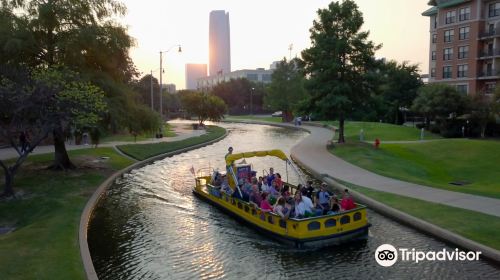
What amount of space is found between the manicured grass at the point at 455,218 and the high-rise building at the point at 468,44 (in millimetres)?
51173

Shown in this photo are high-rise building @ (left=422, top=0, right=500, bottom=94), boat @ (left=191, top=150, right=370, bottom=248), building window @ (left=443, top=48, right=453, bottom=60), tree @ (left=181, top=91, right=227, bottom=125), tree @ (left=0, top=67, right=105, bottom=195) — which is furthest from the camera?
tree @ (left=181, top=91, right=227, bottom=125)

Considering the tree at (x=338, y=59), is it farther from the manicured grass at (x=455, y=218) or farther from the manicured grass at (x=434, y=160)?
the manicured grass at (x=455, y=218)

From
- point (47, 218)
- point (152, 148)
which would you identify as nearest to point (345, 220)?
point (47, 218)

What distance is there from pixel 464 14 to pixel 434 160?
142 feet

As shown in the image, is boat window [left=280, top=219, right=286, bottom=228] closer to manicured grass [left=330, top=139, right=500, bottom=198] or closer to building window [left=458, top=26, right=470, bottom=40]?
manicured grass [left=330, top=139, right=500, bottom=198]

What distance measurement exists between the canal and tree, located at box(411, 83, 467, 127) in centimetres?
4090

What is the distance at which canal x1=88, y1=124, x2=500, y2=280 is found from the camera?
1438cm

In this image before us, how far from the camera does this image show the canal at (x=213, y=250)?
47.2 ft

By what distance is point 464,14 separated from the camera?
6862cm

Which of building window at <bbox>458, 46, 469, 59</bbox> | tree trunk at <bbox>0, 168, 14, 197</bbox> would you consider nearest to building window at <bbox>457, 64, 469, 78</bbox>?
building window at <bbox>458, 46, 469, 59</bbox>

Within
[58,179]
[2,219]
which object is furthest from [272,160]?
[2,219]

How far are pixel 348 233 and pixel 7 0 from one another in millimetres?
26119

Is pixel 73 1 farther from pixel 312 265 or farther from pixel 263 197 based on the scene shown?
pixel 312 265

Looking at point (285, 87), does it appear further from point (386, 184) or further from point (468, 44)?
point (386, 184)
